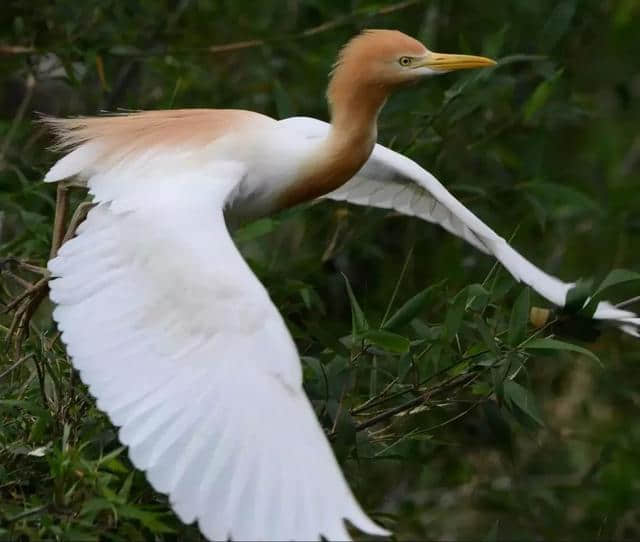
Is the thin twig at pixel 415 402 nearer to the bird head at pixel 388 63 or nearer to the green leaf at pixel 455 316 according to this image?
the green leaf at pixel 455 316

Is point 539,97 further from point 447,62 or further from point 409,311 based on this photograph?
point 409,311

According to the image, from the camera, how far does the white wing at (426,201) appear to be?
2.82 metres

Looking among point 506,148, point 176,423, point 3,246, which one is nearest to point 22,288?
point 3,246

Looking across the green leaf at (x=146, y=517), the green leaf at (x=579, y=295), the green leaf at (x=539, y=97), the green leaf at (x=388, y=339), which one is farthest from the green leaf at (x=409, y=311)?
the green leaf at (x=539, y=97)

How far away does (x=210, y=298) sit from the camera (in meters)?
2.22

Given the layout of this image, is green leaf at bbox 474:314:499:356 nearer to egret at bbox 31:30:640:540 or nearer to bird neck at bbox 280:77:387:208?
egret at bbox 31:30:640:540

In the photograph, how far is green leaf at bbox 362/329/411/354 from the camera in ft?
7.64

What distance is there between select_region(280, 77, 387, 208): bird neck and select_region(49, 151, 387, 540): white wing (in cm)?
32

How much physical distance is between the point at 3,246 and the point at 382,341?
851 millimetres

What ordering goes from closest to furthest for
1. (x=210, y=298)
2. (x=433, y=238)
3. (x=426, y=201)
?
(x=210, y=298) < (x=426, y=201) < (x=433, y=238)

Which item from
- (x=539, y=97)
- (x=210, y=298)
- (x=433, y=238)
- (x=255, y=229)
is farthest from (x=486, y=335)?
(x=433, y=238)

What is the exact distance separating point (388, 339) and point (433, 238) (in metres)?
1.61

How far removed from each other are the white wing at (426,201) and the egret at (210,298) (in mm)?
13

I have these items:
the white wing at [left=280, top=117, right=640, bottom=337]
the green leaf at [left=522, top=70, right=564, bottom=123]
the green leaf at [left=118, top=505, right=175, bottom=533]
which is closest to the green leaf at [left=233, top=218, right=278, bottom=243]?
the white wing at [left=280, top=117, right=640, bottom=337]
